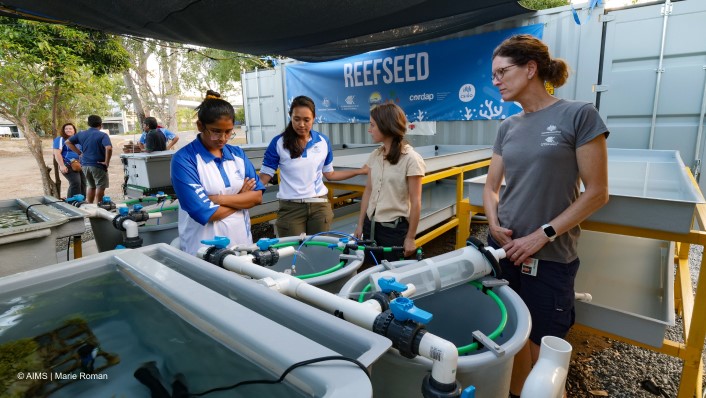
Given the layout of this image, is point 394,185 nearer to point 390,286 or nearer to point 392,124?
point 392,124

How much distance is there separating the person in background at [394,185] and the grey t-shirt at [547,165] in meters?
0.65

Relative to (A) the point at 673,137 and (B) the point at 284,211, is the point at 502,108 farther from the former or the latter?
(B) the point at 284,211

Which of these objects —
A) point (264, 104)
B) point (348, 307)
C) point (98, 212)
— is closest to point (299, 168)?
point (98, 212)

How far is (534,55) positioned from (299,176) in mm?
1501

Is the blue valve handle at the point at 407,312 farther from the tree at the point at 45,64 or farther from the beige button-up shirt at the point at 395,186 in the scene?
the tree at the point at 45,64

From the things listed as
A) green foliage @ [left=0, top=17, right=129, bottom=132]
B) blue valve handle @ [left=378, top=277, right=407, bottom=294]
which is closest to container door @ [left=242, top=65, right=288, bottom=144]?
green foliage @ [left=0, top=17, right=129, bottom=132]

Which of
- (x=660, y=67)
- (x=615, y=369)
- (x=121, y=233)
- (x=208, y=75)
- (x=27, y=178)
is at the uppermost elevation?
(x=208, y=75)

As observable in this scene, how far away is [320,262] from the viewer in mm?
1949

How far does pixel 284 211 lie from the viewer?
248 cm

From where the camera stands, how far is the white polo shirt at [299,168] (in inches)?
96.3

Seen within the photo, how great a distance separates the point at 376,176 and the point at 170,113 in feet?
47.1

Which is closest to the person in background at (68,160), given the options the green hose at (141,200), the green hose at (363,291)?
the green hose at (141,200)

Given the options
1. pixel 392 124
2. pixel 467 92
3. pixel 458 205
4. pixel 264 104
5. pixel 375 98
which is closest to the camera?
pixel 392 124

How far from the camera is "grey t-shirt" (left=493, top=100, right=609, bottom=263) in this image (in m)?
1.35
